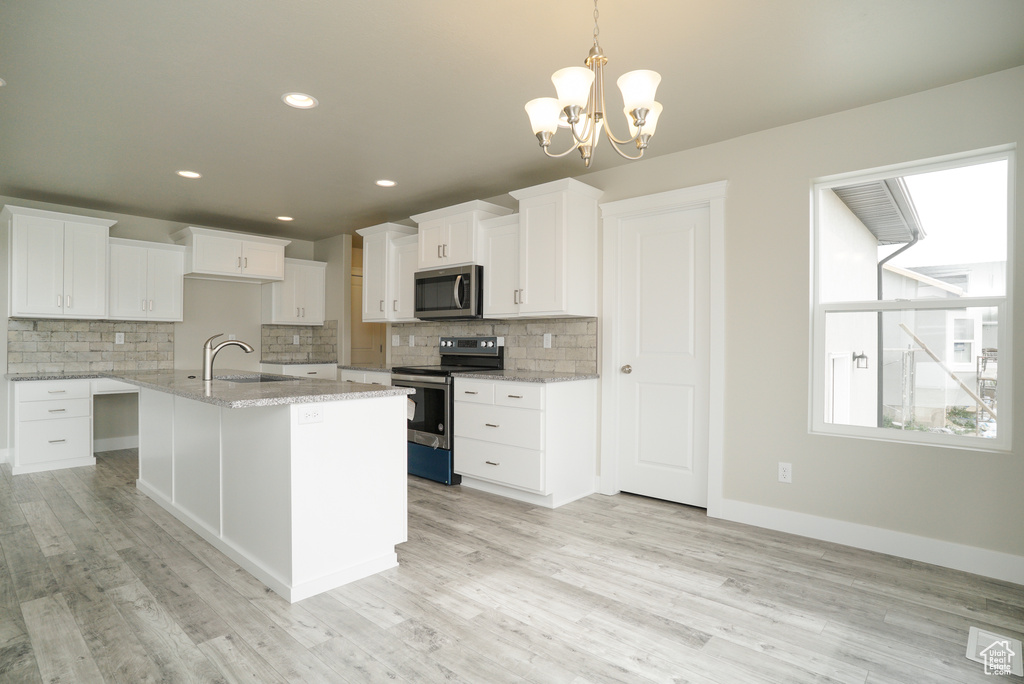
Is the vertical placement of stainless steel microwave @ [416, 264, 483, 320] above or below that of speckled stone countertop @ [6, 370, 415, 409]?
above

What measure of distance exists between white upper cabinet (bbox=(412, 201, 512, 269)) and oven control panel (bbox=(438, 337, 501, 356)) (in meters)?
0.68

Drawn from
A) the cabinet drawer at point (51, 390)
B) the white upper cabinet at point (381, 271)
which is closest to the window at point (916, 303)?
the white upper cabinet at point (381, 271)

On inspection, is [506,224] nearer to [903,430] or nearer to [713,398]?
[713,398]

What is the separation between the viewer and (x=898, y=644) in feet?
6.61

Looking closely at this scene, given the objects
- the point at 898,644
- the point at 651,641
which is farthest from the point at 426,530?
the point at 898,644

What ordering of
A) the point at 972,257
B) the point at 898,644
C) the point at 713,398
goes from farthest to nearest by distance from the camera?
the point at 713,398
the point at 972,257
the point at 898,644

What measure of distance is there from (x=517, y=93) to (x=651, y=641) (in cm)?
253

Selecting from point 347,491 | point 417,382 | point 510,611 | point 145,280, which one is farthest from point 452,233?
point 145,280

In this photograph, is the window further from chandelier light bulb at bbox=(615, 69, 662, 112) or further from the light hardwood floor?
chandelier light bulb at bbox=(615, 69, 662, 112)

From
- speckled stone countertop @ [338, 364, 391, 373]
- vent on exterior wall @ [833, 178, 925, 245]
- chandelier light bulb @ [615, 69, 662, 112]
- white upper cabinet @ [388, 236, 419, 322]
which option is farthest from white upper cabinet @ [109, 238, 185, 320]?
vent on exterior wall @ [833, 178, 925, 245]

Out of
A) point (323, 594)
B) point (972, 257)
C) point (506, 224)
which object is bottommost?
point (323, 594)

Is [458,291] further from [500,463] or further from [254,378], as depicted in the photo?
[254,378]

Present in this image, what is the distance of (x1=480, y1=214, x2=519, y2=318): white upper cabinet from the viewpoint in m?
4.19

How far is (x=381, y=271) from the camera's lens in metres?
5.36
